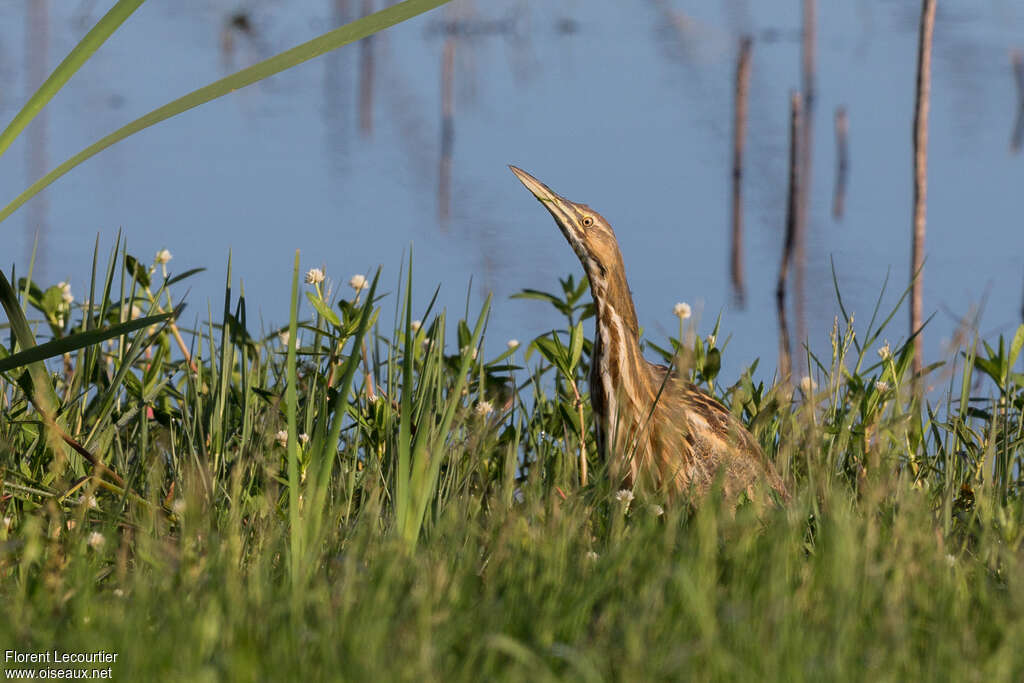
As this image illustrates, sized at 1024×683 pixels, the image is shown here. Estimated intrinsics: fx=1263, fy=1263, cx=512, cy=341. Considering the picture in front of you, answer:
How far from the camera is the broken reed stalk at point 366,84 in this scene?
20.1 meters

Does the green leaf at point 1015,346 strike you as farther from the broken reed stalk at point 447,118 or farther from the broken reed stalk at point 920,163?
the broken reed stalk at point 447,118

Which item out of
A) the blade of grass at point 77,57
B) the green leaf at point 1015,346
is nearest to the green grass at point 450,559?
the green leaf at point 1015,346

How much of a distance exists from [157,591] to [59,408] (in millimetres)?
1464

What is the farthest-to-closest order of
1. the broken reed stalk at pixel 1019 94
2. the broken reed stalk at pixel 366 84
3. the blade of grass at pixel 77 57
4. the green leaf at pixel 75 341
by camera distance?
the broken reed stalk at pixel 366 84
the broken reed stalk at pixel 1019 94
the blade of grass at pixel 77 57
the green leaf at pixel 75 341

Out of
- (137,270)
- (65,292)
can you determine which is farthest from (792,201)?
(137,270)

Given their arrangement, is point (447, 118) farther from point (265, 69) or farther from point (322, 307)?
point (265, 69)

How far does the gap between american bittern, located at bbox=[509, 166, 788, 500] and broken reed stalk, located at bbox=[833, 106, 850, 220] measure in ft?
39.9

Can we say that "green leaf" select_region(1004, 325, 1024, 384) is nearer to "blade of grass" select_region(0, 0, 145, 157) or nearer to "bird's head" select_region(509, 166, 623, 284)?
"bird's head" select_region(509, 166, 623, 284)

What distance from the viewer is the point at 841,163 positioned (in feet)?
56.5

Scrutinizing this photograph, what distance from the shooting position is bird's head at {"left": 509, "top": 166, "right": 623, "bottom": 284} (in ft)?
14.4

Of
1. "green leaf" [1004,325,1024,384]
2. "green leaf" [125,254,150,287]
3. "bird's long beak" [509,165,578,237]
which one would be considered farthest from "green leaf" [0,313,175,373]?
"green leaf" [1004,325,1024,384]

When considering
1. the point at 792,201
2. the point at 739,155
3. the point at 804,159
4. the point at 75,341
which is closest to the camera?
the point at 75,341

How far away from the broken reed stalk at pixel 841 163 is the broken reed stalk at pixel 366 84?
6.99 m

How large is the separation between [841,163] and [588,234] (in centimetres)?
1365
